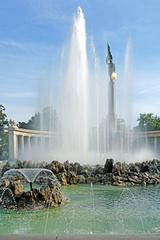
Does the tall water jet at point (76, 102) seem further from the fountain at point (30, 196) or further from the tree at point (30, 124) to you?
the tree at point (30, 124)

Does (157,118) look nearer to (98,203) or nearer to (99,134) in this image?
(99,134)

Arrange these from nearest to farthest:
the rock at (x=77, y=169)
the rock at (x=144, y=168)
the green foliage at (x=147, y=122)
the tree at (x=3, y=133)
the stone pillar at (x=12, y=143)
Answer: the rock at (x=77, y=169) < the rock at (x=144, y=168) < the stone pillar at (x=12, y=143) < the tree at (x=3, y=133) < the green foliage at (x=147, y=122)

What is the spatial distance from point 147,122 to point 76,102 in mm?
55949

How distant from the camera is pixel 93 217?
14.0 m

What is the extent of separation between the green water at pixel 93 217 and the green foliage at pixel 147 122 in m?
69.4

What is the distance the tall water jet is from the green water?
18.0 m

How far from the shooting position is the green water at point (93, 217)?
473 inches

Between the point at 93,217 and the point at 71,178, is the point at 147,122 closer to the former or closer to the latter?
the point at 71,178

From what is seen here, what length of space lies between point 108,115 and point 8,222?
40.8 meters

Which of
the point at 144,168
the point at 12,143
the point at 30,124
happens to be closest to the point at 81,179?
the point at 144,168

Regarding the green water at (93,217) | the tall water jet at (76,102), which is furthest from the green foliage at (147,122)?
the green water at (93,217)

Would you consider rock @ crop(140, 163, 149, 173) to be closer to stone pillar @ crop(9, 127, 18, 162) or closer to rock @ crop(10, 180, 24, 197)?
rock @ crop(10, 180, 24, 197)

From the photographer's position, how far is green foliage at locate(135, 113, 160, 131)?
→ 87.9 meters

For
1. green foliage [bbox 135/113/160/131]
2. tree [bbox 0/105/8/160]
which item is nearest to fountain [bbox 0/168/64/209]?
tree [bbox 0/105/8/160]
